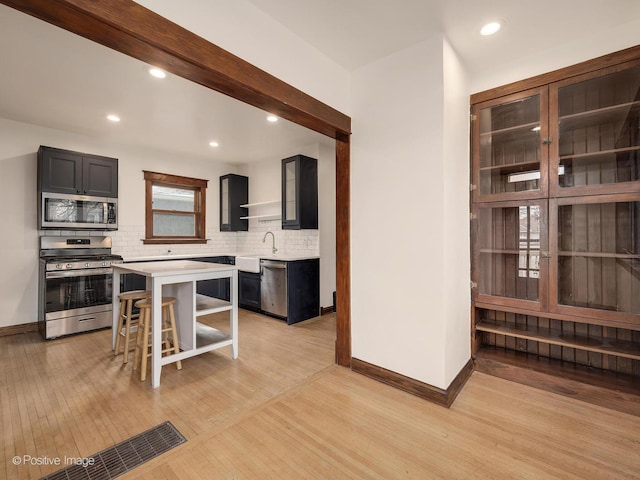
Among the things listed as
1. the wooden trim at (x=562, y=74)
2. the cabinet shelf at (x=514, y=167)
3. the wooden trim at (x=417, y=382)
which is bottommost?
the wooden trim at (x=417, y=382)

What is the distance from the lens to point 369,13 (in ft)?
6.53

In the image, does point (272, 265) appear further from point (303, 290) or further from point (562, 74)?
point (562, 74)

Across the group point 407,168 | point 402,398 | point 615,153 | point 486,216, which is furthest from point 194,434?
point 615,153

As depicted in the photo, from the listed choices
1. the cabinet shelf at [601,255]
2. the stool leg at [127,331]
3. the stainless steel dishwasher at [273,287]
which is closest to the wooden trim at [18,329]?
the stool leg at [127,331]

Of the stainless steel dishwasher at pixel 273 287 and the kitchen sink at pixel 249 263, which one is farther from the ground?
the kitchen sink at pixel 249 263

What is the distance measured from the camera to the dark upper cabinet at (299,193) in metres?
4.54

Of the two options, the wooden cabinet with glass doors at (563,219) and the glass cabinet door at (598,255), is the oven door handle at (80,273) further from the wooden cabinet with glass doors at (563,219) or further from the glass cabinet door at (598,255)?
the glass cabinet door at (598,255)

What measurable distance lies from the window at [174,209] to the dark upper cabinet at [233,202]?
36 centimetres

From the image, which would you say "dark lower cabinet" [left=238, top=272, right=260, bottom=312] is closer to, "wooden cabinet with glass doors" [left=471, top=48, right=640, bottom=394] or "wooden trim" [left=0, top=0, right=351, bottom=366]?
"wooden trim" [left=0, top=0, right=351, bottom=366]

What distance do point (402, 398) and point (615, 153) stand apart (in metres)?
2.45

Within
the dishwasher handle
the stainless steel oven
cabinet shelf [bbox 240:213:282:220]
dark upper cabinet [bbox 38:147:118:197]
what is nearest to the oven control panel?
the stainless steel oven

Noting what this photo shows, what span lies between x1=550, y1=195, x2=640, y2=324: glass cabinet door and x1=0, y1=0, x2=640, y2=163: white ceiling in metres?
1.28

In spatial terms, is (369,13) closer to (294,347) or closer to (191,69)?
(191,69)

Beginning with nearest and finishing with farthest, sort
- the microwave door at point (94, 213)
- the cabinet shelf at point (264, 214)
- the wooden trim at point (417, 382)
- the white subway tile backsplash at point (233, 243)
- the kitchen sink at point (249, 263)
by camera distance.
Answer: the wooden trim at point (417, 382), the microwave door at point (94, 213), the kitchen sink at point (249, 263), the white subway tile backsplash at point (233, 243), the cabinet shelf at point (264, 214)
